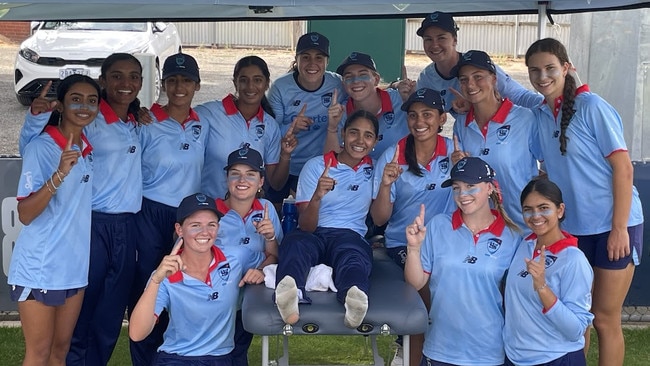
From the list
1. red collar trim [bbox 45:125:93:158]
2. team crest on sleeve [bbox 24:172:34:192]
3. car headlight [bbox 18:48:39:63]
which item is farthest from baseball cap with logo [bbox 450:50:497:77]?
car headlight [bbox 18:48:39:63]

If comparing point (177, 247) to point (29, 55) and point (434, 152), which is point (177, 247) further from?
point (29, 55)

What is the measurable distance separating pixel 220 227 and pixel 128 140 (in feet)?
2.08

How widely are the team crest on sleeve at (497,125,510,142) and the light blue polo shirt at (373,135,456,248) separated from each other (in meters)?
0.24

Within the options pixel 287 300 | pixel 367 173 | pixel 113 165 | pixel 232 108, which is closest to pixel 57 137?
pixel 113 165

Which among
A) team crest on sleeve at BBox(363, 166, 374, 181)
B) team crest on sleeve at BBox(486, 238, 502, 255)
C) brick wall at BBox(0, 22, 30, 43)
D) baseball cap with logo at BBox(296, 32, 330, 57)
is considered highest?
brick wall at BBox(0, 22, 30, 43)

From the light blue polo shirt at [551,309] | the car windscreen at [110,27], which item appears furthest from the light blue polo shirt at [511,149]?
the car windscreen at [110,27]

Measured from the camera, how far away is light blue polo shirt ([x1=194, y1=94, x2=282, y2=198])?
5.18 meters

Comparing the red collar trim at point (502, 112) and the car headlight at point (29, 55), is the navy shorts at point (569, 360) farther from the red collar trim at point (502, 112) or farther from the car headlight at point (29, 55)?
the car headlight at point (29, 55)

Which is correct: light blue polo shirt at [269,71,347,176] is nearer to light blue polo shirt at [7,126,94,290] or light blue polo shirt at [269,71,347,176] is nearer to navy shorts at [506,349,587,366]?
light blue polo shirt at [7,126,94,290]

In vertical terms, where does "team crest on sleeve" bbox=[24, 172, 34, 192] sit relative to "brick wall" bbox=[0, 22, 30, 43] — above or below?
below

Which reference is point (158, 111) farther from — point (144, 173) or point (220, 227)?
point (220, 227)

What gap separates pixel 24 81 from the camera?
12609 millimetres

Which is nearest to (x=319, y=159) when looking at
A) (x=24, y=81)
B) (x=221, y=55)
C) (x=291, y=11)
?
(x=291, y=11)

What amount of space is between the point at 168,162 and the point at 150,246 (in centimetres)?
43
